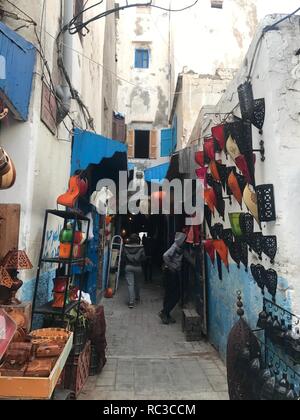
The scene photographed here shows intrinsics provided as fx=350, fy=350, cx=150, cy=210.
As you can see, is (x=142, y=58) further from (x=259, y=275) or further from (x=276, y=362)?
(x=276, y=362)

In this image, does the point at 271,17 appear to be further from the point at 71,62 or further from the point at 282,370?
the point at 282,370

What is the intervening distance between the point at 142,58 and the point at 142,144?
4.94 m

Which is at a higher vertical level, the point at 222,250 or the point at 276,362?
the point at 222,250

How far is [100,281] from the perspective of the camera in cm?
998

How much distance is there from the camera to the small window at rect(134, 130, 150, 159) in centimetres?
1972

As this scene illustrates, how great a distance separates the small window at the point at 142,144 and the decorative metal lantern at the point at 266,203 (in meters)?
16.4

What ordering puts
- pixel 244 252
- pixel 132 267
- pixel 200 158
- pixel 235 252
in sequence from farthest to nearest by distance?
pixel 132 267, pixel 200 158, pixel 235 252, pixel 244 252

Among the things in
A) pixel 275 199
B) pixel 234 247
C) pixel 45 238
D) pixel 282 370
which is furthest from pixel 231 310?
pixel 45 238

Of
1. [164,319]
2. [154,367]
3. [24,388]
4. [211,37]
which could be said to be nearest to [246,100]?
[24,388]

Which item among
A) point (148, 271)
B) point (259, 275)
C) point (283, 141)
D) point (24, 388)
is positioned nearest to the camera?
point (24, 388)

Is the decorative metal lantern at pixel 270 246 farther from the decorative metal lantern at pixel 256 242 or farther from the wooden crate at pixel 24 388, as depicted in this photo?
the wooden crate at pixel 24 388

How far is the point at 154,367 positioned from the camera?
17.1 ft

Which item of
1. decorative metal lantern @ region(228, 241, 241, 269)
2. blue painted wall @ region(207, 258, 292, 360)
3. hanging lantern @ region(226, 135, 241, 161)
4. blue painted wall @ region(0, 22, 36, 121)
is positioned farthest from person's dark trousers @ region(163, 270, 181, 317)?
blue painted wall @ region(0, 22, 36, 121)

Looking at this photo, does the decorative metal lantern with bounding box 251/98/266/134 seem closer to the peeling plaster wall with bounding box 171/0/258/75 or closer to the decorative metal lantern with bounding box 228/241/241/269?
the decorative metal lantern with bounding box 228/241/241/269
